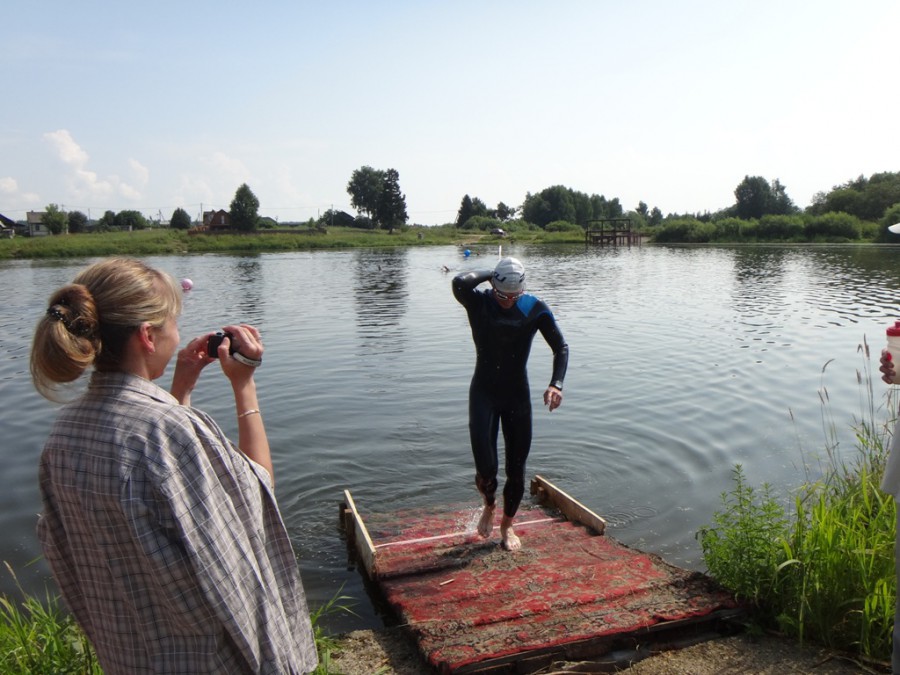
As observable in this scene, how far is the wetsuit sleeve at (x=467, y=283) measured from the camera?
6.00 meters

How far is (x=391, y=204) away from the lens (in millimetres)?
108062

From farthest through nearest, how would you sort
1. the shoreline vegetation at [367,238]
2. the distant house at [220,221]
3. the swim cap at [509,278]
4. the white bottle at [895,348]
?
1. the distant house at [220,221]
2. the shoreline vegetation at [367,238]
3. the swim cap at [509,278]
4. the white bottle at [895,348]

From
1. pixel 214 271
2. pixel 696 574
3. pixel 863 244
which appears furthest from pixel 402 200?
pixel 696 574

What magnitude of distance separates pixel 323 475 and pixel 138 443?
24.3ft

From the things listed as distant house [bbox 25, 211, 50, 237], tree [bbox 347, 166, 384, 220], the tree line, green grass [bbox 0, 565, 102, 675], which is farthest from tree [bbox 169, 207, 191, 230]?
green grass [bbox 0, 565, 102, 675]

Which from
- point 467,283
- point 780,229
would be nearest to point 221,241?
point 780,229

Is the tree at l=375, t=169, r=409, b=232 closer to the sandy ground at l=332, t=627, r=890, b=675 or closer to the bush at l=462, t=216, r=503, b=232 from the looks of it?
the bush at l=462, t=216, r=503, b=232

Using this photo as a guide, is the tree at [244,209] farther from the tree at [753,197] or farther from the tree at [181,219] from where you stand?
the tree at [753,197]

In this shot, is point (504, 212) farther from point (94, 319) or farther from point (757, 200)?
point (94, 319)

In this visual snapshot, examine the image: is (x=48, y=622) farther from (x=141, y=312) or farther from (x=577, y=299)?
(x=577, y=299)

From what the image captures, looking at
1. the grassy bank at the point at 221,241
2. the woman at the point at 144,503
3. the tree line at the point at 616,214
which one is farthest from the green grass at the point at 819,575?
the tree line at the point at 616,214

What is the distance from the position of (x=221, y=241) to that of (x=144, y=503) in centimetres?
7490

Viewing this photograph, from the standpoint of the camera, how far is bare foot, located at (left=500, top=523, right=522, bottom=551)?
5.88 metres

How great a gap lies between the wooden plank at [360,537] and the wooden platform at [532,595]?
20 millimetres
